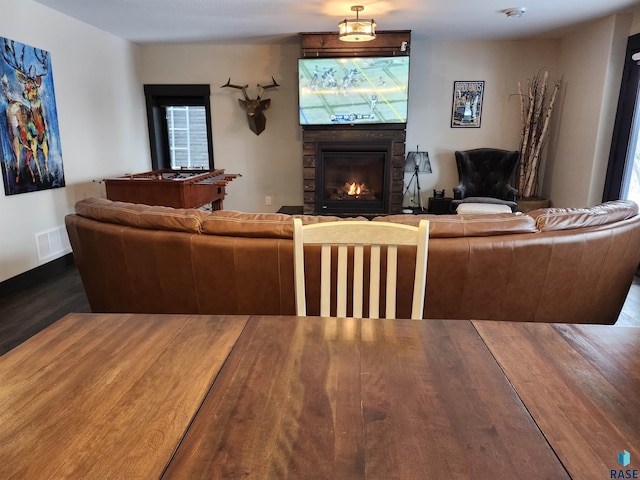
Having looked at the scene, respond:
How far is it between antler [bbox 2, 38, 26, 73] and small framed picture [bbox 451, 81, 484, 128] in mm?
4696

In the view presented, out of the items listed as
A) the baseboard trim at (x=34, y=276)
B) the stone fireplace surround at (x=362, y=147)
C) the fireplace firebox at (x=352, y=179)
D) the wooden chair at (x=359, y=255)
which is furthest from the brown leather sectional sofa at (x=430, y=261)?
the fireplace firebox at (x=352, y=179)

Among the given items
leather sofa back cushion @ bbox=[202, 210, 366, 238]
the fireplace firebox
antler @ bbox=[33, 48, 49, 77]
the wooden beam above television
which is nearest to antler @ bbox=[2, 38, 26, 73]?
antler @ bbox=[33, 48, 49, 77]

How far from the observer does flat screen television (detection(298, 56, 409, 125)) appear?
5039 millimetres

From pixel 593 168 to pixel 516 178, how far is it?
1.27 meters

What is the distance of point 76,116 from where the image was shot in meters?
4.27

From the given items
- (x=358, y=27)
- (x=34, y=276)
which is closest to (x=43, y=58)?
(x=34, y=276)

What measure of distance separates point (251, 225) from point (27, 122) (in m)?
2.73

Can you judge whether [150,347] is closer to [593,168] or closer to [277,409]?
[277,409]

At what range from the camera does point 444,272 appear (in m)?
2.09

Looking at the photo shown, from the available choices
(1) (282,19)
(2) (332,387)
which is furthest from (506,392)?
(1) (282,19)

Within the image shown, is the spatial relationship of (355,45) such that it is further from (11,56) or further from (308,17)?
(11,56)

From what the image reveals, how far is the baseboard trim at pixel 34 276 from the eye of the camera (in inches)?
134

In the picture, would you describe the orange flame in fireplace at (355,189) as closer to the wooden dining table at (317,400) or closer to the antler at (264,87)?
the antler at (264,87)

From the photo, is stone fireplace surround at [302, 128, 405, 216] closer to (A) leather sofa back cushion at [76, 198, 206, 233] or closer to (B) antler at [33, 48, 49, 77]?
(B) antler at [33, 48, 49, 77]
